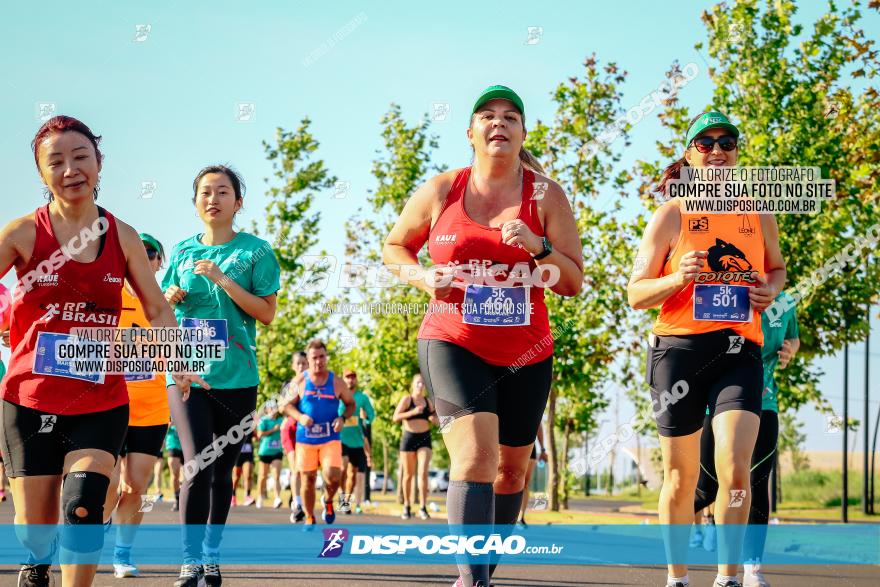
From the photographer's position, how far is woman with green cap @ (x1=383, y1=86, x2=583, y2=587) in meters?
5.05

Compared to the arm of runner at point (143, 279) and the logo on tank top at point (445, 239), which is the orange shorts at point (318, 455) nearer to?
the arm of runner at point (143, 279)

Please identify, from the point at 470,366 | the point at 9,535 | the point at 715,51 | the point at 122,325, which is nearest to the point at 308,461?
the point at 9,535

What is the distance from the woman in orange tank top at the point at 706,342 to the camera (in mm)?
6035

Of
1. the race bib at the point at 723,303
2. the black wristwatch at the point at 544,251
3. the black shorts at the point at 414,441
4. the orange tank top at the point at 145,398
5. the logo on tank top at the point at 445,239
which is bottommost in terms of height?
the black shorts at the point at 414,441

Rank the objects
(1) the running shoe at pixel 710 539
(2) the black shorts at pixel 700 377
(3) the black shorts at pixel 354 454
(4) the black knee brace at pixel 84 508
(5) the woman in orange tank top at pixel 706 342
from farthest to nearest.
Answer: (3) the black shorts at pixel 354 454 < (1) the running shoe at pixel 710 539 < (2) the black shorts at pixel 700 377 < (5) the woman in orange tank top at pixel 706 342 < (4) the black knee brace at pixel 84 508

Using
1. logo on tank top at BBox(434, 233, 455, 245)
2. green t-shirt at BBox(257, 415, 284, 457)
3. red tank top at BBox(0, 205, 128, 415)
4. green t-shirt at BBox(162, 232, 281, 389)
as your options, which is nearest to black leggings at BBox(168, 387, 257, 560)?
green t-shirt at BBox(162, 232, 281, 389)

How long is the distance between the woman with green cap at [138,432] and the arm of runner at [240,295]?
2.96 feet

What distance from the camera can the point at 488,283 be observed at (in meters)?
5.28

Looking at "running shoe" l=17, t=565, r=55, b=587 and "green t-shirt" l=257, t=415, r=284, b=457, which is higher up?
"green t-shirt" l=257, t=415, r=284, b=457

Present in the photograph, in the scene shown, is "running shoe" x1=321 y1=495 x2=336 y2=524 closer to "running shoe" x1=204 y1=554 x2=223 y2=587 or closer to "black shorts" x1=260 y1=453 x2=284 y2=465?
"running shoe" x1=204 y1=554 x2=223 y2=587

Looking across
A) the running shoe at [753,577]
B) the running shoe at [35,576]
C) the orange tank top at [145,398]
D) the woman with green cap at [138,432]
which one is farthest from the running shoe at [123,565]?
the running shoe at [753,577]

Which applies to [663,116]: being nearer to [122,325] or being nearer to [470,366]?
[122,325]

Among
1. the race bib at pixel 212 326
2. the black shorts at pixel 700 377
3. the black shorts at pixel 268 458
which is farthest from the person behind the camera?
the black shorts at pixel 268 458

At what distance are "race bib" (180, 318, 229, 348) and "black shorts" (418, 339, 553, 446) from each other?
6.18ft
